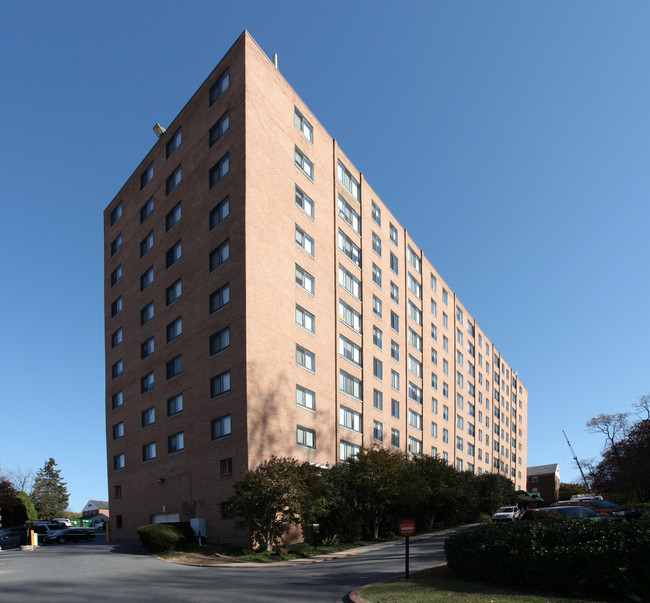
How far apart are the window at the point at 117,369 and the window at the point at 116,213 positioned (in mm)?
13062

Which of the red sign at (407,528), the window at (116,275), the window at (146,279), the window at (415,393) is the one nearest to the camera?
the red sign at (407,528)

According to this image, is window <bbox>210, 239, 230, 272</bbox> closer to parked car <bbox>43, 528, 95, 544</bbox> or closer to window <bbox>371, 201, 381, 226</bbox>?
window <bbox>371, 201, 381, 226</bbox>

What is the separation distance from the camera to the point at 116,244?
178 feet

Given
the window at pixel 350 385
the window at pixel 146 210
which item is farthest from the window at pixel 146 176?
the window at pixel 350 385

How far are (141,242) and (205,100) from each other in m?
13.1

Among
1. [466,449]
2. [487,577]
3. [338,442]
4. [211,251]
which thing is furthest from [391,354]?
[487,577]

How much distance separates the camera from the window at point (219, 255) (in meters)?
36.7

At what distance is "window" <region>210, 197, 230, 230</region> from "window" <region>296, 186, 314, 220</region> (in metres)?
5.49

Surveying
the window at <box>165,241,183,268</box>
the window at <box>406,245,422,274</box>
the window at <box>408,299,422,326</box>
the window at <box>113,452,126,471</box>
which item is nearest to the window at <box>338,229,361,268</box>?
the window at <box>165,241,183,268</box>

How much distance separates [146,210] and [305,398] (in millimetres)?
21763

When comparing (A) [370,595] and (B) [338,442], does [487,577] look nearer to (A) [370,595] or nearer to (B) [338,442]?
(A) [370,595]

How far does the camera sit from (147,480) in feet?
140

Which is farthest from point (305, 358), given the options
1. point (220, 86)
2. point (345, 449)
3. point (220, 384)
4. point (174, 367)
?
point (220, 86)

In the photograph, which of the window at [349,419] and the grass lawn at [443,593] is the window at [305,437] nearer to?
the window at [349,419]
